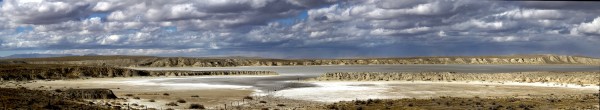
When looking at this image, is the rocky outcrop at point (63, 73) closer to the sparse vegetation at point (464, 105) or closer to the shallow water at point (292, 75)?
the shallow water at point (292, 75)

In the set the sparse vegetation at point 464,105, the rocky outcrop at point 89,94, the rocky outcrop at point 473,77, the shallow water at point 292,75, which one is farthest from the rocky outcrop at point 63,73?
the sparse vegetation at point 464,105

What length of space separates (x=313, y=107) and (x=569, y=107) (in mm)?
Result: 17842

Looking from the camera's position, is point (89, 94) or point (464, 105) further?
point (89, 94)

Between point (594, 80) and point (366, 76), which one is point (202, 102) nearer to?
point (366, 76)

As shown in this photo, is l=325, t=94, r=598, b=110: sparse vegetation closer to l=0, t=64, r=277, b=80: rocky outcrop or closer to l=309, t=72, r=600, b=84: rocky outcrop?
l=309, t=72, r=600, b=84: rocky outcrop

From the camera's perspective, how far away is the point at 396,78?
84.8 metres

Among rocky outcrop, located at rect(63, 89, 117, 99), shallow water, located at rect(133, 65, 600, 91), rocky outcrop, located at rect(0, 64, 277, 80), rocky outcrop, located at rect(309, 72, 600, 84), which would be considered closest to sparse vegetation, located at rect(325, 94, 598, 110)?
rocky outcrop, located at rect(63, 89, 117, 99)

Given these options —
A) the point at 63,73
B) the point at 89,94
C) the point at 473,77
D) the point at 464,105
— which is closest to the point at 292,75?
the point at 473,77

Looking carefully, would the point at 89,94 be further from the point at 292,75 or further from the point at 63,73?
the point at 63,73

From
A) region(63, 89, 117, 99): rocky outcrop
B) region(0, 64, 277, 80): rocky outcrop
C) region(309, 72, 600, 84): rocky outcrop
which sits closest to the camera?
region(63, 89, 117, 99): rocky outcrop

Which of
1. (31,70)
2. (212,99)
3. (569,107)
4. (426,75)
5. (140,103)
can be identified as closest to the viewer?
(569,107)

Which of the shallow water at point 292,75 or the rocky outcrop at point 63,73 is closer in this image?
the shallow water at point 292,75

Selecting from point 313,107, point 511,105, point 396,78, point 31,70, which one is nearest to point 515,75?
point 396,78

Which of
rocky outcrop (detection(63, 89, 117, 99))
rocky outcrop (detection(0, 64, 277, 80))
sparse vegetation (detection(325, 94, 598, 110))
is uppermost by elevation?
rocky outcrop (detection(0, 64, 277, 80))
